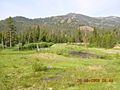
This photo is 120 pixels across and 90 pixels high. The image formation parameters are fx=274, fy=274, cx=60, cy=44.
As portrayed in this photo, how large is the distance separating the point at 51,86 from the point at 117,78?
750 cm

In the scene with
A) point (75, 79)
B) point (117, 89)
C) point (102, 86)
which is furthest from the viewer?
point (75, 79)

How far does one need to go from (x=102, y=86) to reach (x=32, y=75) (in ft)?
32.5

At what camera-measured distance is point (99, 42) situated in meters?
134

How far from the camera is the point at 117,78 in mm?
28391

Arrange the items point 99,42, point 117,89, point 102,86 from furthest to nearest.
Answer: point 99,42
point 102,86
point 117,89

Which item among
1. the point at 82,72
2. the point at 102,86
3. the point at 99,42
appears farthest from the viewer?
the point at 99,42

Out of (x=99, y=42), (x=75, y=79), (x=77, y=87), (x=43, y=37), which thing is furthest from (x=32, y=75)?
(x=43, y=37)

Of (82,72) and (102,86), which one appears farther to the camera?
(82,72)

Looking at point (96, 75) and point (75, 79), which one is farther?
point (96, 75)

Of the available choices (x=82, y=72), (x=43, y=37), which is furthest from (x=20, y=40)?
(x=82, y=72)

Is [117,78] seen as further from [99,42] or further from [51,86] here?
[99,42]

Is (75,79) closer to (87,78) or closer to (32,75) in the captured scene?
(87,78)

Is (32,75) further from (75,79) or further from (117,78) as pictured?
(117,78)

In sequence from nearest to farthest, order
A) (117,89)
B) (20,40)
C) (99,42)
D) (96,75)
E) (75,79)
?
(117,89) → (75,79) → (96,75) → (99,42) → (20,40)
